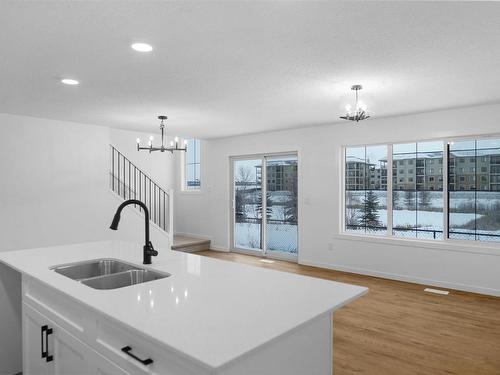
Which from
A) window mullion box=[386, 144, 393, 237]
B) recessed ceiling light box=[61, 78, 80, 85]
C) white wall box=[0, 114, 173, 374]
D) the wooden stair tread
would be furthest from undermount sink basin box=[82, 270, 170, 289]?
the wooden stair tread

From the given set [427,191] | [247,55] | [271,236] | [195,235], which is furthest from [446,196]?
[195,235]

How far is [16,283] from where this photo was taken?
2568mm

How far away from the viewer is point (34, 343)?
Answer: 6.72ft

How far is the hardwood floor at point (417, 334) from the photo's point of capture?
278cm

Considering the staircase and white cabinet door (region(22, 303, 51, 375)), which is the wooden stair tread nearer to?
the staircase

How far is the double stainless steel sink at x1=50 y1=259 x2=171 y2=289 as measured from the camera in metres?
2.09

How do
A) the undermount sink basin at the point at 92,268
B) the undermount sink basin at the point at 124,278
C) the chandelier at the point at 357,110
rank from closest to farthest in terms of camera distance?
1. the undermount sink basin at the point at 124,278
2. the undermount sink basin at the point at 92,268
3. the chandelier at the point at 357,110

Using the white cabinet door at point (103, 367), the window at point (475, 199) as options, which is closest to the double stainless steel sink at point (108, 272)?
the white cabinet door at point (103, 367)

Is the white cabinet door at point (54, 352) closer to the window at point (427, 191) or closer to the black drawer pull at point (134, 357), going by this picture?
the black drawer pull at point (134, 357)

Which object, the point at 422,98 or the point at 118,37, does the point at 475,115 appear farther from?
the point at 118,37

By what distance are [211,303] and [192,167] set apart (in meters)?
7.61

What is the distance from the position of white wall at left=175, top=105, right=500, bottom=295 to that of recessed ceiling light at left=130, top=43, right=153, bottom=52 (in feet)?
13.0

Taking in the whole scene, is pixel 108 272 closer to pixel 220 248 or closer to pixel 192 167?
pixel 220 248

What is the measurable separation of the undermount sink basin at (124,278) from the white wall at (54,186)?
3.17 meters
